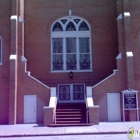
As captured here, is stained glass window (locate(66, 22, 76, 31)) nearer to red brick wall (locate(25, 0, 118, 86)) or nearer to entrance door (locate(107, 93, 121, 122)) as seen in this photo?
red brick wall (locate(25, 0, 118, 86))

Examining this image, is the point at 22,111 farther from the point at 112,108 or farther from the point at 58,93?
the point at 112,108

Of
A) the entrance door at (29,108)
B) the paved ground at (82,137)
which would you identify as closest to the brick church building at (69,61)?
the entrance door at (29,108)

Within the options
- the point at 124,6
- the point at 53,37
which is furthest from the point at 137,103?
the point at 53,37

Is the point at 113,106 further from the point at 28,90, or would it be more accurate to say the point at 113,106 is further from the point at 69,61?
the point at 28,90

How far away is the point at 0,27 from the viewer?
20.2 metres

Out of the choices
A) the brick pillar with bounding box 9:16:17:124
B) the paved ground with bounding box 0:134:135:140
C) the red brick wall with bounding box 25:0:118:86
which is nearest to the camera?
the paved ground with bounding box 0:134:135:140

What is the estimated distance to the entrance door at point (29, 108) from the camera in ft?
63.7

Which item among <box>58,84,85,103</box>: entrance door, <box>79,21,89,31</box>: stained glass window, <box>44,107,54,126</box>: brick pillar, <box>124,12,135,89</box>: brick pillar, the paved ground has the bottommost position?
the paved ground

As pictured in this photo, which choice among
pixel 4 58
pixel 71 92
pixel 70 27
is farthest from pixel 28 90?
pixel 70 27

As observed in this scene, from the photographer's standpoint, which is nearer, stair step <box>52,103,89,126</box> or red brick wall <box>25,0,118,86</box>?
stair step <box>52,103,89,126</box>

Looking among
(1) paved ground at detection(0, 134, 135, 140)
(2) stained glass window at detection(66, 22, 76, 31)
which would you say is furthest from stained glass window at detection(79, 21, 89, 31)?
(1) paved ground at detection(0, 134, 135, 140)

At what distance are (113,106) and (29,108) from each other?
5438mm

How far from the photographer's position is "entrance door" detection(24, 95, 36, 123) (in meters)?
19.4

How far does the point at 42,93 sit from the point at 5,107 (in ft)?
8.32
